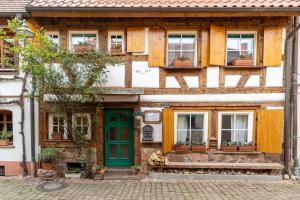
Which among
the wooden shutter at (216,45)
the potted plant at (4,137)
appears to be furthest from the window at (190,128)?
the potted plant at (4,137)

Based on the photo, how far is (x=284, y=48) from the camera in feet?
23.7

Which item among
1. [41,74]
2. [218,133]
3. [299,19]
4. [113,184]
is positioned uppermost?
[299,19]

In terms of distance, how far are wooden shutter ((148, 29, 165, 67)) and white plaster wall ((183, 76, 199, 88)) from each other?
1044 mm

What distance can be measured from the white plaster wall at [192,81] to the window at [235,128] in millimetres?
1385

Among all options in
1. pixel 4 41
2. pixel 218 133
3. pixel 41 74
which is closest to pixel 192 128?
pixel 218 133

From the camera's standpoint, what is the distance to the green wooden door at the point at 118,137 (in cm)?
770

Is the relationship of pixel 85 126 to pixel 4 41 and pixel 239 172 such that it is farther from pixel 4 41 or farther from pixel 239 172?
pixel 239 172

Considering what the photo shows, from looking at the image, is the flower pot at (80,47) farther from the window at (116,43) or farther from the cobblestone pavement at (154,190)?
the cobblestone pavement at (154,190)

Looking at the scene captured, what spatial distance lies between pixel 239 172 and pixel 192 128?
2163 millimetres

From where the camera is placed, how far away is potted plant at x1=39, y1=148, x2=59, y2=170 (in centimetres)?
714

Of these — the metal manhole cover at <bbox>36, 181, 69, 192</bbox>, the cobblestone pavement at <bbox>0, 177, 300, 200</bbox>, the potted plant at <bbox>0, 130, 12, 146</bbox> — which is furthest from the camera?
the potted plant at <bbox>0, 130, 12, 146</bbox>

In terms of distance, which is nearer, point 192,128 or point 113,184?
point 113,184

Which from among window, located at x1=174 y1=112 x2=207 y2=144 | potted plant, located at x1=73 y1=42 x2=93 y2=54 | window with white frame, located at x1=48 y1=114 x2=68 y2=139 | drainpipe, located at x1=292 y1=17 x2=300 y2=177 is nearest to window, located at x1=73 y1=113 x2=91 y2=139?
window with white frame, located at x1=48 y1=114 x2=68 y2=139

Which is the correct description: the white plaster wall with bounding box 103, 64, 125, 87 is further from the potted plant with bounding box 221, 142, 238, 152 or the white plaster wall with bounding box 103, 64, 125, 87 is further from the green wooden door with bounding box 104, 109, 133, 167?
the potted plant with bounding box 221, 142, 238, 152
